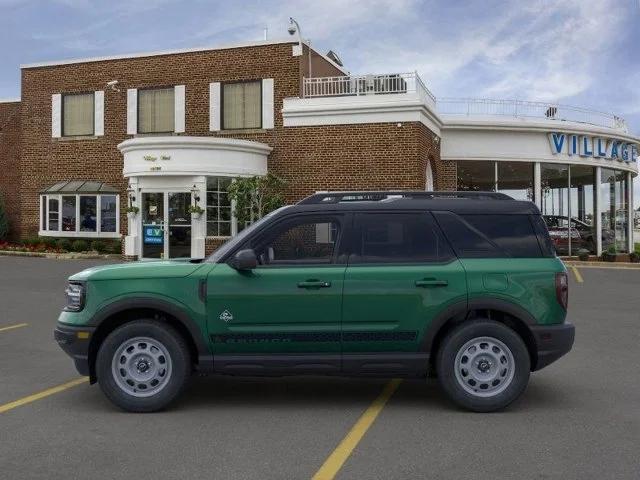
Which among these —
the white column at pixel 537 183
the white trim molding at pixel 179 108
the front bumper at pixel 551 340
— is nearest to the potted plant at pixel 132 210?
the white trim molding at pixel 179 108

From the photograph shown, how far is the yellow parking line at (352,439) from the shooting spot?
15.0ft

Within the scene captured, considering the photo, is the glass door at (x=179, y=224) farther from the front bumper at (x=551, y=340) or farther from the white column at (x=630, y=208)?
the white column at (x=630, y=208)

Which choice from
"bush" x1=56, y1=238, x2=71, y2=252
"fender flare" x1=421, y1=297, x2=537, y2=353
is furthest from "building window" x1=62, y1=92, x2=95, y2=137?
"fender flare" x1=421, y1=297, x2=537, y2=353

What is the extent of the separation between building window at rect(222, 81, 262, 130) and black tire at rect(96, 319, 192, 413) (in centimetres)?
1904

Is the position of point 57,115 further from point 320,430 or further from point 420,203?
point 320,430

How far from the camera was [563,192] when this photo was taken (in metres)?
26.7

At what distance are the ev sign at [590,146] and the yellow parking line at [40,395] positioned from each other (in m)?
22.3

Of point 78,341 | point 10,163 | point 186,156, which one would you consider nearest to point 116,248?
point 186,156

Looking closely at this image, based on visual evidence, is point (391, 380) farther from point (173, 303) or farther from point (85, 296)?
point (85, 296)

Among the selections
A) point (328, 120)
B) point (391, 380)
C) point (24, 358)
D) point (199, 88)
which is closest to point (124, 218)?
point (199, 88)

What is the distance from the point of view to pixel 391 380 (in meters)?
7.33

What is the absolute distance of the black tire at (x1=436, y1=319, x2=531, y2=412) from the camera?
5.99 m

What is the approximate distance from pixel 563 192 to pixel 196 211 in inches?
538

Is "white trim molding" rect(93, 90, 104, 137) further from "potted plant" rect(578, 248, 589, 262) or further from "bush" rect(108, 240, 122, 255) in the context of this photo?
"potted plant" rect(578, 248, 589, 262)
